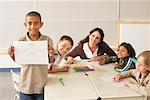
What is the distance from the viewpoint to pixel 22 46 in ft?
7.36

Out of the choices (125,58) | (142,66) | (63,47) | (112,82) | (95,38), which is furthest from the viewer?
(95,38)

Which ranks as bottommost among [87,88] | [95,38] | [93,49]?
[87,88]

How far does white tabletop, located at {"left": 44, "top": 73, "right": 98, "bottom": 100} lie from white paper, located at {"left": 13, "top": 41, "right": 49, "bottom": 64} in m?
0.24

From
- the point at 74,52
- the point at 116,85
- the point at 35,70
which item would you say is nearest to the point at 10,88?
the point at 74,52

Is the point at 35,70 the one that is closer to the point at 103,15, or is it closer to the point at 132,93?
the point at 132,93

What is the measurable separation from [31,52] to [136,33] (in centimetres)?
296

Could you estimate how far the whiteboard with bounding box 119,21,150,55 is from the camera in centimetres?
477

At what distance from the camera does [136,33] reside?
4.83 metres

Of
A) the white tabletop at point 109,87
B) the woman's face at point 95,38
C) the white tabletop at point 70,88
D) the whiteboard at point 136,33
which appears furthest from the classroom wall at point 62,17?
the white tabletop at point 70,88

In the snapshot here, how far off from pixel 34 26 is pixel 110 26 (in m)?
2.59

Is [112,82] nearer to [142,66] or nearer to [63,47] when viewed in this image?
[142,66]

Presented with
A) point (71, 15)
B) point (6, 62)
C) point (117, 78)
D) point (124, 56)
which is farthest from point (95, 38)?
point (6, 62)

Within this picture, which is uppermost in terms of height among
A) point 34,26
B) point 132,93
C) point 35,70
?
point 34,26

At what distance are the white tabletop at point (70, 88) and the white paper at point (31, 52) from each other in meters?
0.24
